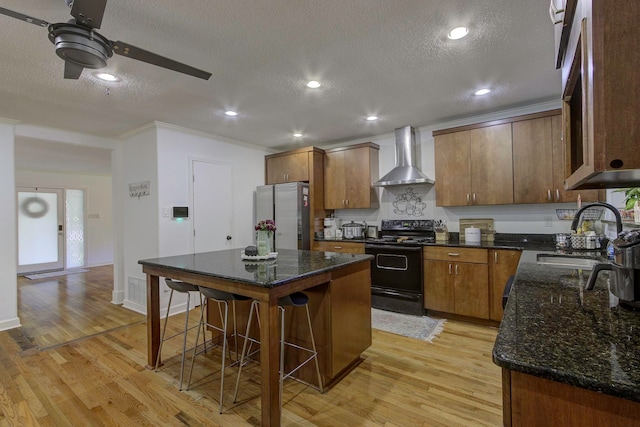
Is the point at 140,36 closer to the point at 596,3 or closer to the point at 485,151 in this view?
the point at 596,3

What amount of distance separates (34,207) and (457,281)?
29.3 ft

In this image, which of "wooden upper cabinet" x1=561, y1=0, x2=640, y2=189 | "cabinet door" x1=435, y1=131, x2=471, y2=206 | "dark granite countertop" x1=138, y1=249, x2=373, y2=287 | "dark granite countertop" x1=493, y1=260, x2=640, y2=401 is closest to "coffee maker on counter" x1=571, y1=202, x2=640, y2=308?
"dark granite countertop" x1=493, y1=260, x2=640, y2=401

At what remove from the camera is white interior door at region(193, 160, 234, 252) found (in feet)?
14.0

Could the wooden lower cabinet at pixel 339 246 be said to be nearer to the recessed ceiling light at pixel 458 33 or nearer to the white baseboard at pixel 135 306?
the white baseboard at pixel 135 306

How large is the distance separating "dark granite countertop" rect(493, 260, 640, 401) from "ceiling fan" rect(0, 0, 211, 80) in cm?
212

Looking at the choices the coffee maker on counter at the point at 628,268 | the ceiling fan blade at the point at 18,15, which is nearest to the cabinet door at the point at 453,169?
the coffee maker on counter at the point at 628,268

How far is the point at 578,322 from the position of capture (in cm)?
96

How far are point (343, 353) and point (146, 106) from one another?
10.4 feet

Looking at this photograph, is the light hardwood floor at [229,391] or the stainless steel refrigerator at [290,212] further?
the stainless steel refrigerator at [290,212]

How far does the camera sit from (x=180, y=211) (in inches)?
159

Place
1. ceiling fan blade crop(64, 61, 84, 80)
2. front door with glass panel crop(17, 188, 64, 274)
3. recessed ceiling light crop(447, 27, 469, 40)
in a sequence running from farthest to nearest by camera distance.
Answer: front door with glass panel crop(17, 188, 64, 274)
recessed ceiling light crop(447, 27, 469, 40)
ceiling fan blade crop(64, 61, 84, 80)

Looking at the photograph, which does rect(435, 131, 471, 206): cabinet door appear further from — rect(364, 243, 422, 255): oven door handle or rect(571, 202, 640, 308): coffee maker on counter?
rect(571, 202, 640, 308): coffee maker on counter

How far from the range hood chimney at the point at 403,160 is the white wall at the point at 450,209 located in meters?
0.18

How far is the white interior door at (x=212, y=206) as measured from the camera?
14.0 feet
